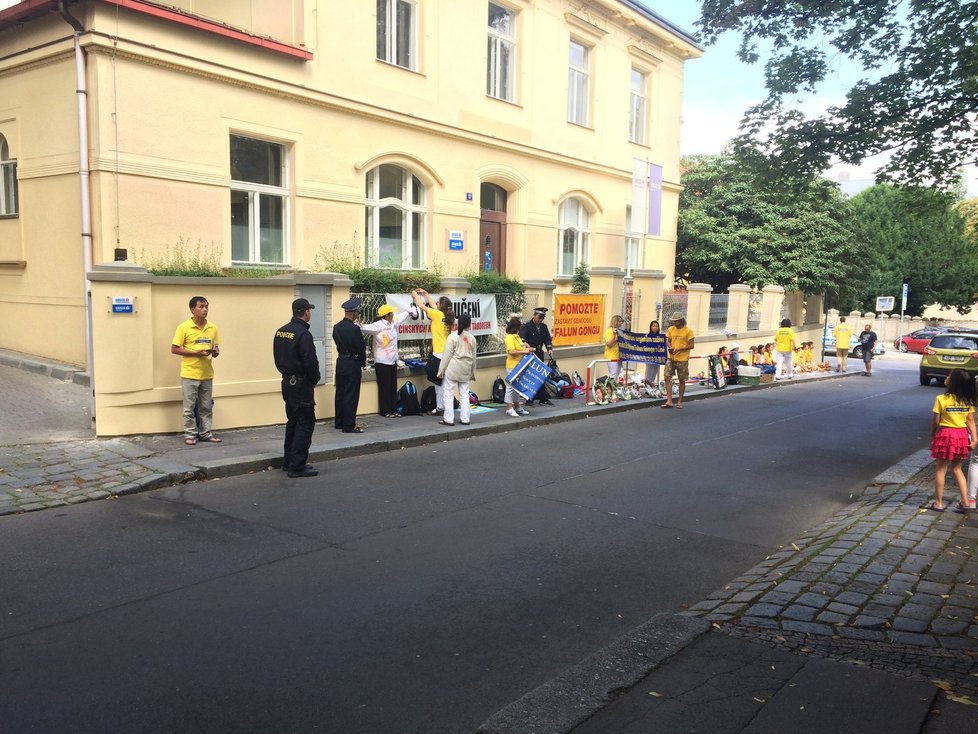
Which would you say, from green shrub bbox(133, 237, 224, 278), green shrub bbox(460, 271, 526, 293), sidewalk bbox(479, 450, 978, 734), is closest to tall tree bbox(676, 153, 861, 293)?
green shrub bbox(460, 271, 526, 293)

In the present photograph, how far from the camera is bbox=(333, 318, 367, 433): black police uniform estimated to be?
10.8 metres

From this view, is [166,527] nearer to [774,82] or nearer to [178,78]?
[178,78]

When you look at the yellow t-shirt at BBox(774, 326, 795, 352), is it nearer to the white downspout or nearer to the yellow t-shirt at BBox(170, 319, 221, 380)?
the yellow t-shirt at BBox(170, 319, 221, 380)

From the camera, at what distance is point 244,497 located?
7832 mm

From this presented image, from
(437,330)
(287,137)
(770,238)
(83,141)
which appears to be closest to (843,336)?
(770,238)

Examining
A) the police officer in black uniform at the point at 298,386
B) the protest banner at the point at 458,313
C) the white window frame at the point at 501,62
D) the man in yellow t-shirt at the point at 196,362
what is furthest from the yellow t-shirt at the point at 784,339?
the man in yellow t-shirt at the point at 196,362

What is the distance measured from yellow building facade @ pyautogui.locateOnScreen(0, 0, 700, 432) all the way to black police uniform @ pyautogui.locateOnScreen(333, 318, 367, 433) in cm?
96

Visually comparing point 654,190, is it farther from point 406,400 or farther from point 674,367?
point 406,400

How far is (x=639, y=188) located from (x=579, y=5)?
17.3 feet

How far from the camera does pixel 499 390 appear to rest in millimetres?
14727

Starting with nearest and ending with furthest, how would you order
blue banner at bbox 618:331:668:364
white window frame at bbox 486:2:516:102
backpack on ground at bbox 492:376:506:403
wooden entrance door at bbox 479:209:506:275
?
backpack on ground at bbox 492:376:506:403, blue banner at bbox 618:331:668:364, white window frame at bbox 486:2:516:102, wooden entrance door at bbox 479:209:506:275

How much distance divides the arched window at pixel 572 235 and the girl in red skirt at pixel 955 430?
44.4 ft

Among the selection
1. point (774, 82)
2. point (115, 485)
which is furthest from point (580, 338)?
point (115, 485)

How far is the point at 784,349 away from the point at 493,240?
9956 millimetres
